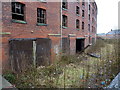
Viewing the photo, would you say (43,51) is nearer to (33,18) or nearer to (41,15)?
(33,18)

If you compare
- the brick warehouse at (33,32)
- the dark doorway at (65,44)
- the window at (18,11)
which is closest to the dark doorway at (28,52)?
the brick warehouse at (33,32)

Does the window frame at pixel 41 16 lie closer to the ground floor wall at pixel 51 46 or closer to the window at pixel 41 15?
the window at pixel 41 15

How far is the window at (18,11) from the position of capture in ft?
23.1

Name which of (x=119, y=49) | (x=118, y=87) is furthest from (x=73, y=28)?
(x=118, y=87)

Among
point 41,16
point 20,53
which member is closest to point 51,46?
point 41,16

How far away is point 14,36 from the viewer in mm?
6766

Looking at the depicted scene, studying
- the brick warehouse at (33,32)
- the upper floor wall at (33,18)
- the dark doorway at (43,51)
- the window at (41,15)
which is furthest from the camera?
the window at (41,15)

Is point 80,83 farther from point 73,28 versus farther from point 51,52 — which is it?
point 73,28

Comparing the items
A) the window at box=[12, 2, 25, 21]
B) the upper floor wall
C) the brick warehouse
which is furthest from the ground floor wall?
the window at box=[12, 2, 25, 21]

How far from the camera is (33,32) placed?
8.15m

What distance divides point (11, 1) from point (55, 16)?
476 cm

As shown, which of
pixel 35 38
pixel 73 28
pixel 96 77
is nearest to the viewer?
pixel 96 77

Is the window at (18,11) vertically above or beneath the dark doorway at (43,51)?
above

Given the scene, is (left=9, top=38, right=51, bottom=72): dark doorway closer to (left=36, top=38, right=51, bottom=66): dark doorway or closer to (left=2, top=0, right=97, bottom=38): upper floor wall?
(left=36, top=38, right=51, bottom=66): dark doorway
